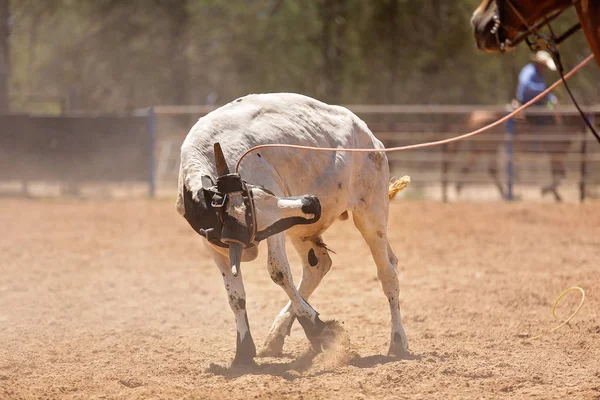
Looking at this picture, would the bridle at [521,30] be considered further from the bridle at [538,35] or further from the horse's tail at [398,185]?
the horse's tail at [398,185]

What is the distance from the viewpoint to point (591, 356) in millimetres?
5223

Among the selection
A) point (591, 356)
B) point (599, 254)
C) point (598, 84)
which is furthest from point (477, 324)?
point (598, 84)

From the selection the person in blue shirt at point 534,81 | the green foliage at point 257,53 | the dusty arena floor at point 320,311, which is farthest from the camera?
the green foliage at point 257,53

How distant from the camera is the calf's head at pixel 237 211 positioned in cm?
445

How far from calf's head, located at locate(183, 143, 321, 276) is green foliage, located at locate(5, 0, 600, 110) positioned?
1487 cm

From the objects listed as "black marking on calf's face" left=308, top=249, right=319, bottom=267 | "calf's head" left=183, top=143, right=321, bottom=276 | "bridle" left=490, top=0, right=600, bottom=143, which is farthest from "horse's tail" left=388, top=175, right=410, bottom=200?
"calf's head" left=183, top=143, right=321, bottom=276

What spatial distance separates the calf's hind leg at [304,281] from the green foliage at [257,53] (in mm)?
13799

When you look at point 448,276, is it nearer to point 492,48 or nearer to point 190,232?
point 492,48

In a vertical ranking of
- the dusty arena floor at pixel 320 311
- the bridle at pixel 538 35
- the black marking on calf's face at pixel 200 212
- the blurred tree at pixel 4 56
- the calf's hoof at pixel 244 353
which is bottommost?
the dusty arena floor at pixel 320 311

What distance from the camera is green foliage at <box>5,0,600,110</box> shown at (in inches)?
912

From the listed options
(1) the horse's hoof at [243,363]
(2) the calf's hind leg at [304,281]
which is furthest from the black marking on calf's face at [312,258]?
(1) the horse's hoof at [243,363]

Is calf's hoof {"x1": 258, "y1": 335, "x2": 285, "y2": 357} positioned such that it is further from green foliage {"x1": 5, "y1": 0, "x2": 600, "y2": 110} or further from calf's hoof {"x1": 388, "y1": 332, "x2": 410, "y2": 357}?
green foliage {"x1": 5, "y1": 0, "x2": 600, "y2": 110}

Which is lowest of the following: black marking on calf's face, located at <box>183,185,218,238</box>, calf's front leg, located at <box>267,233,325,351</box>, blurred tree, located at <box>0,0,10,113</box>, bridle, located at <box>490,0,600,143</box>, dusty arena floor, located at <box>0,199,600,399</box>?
dusty arena floor, located at <box>0,199,600,399</box>

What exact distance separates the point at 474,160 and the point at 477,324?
9646 millimetres
